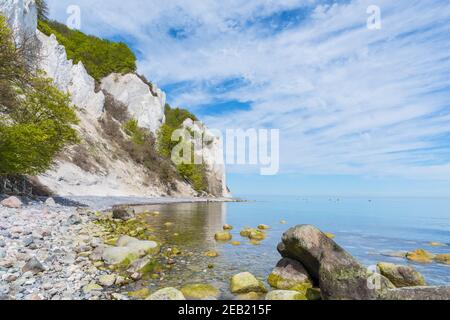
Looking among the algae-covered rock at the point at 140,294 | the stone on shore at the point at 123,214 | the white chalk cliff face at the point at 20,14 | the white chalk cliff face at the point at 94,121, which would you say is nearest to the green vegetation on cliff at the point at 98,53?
the white chalk cliff face at the point at 94,121

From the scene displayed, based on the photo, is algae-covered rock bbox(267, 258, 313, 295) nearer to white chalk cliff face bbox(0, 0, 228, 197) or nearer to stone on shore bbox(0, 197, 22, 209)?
stone on shore bbox(0, 197, 22, 209)

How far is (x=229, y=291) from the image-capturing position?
1105 centimetres

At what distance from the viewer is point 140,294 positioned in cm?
971

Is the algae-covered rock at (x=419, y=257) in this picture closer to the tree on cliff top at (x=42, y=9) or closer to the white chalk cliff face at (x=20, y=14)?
the white chalk cliff face at (x=20, y=14)

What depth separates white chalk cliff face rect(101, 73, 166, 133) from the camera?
7594 centimetres

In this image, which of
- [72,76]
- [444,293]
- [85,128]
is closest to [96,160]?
[85,128]

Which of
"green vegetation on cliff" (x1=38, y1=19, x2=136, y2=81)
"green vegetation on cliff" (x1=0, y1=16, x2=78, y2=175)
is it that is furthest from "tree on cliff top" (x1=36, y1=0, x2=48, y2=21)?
"green vegetation on cliff" (x1=0, y1=16, x2=78, y2=175)

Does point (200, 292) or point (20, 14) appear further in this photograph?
point (20, 14)

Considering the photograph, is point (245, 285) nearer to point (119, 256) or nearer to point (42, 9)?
point (119, 256)

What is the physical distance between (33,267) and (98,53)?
79144mm

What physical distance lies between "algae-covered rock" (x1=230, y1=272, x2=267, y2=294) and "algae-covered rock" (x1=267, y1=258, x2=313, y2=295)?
0.98m

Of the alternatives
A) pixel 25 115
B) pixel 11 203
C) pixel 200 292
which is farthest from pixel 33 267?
pixel 25 115

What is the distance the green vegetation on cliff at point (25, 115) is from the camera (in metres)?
20.5
